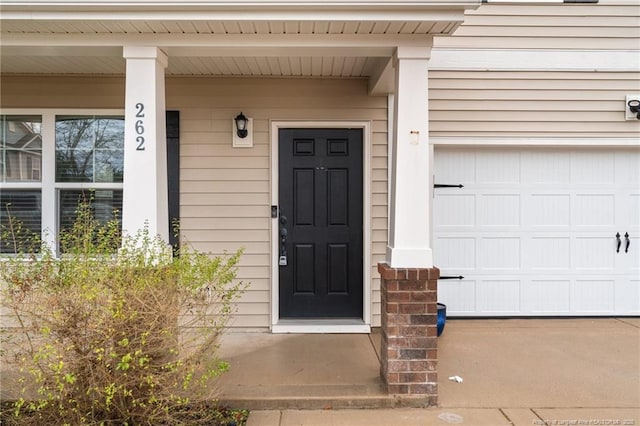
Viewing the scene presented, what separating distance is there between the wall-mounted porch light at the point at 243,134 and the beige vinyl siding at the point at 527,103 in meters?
1.90

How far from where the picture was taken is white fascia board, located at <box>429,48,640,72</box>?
445 cm

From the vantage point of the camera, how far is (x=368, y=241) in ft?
14.0

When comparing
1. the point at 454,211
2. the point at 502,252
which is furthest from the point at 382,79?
the point at 502,252

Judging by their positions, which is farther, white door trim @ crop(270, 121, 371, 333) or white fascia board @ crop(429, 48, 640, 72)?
white fascia board @ crop(429, 48, 640, 72)

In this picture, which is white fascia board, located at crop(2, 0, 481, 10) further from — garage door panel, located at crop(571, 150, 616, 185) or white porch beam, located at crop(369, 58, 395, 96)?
garage door panel, located at crop(571, 150, 616, 185)

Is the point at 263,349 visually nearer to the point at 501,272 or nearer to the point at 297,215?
the point at 297,215

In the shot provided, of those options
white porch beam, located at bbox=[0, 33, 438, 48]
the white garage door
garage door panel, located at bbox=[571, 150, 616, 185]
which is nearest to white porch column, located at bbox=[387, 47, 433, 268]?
white porch beam, located at bbox=[0, 33, 438, 48]

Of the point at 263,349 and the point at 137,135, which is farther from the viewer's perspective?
the point at 263,349

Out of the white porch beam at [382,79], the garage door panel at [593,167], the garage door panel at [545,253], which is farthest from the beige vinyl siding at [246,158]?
the garage door panel at [593,167]

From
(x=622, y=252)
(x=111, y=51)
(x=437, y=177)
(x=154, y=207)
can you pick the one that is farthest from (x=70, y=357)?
(x=622, y=252)

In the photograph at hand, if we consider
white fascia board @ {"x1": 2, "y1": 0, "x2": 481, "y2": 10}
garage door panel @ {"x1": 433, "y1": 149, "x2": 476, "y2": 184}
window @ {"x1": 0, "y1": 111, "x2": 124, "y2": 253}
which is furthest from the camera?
garage door panel @ {"x1": 433, "y1": 149, "x2": 476, "y2": 184}

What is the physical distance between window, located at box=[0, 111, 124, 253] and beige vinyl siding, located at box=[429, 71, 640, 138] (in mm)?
3306

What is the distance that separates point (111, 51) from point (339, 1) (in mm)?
1679

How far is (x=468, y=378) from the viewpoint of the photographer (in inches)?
128
